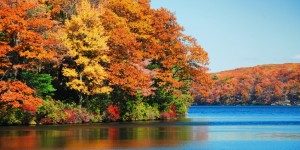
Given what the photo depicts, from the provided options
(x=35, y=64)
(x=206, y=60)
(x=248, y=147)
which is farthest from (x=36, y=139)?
(x=206, y=60)

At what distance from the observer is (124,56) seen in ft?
207

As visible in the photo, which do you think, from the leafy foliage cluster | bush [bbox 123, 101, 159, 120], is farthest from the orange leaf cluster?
bush [bbox 123, 101, 159, 120]

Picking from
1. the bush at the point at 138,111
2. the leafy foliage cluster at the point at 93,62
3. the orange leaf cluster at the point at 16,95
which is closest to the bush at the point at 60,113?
the leafy foliage cluster at the point at 93,62

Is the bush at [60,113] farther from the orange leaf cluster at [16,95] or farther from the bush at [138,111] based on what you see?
the bush at [138,111]

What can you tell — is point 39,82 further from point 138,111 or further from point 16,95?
point 138,111

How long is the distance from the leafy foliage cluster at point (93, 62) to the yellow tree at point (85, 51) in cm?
10

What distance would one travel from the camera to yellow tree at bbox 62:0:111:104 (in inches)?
2256

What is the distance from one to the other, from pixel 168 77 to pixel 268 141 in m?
36.3

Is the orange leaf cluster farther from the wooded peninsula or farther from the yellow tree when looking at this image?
the yellow tree

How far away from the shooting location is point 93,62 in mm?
58219

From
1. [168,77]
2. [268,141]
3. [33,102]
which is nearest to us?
[268,141]

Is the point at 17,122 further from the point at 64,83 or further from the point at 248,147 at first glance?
the point at 248,147

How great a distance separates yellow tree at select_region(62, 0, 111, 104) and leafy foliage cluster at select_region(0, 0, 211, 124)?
0.34ft

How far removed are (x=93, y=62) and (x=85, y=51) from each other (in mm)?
1420
